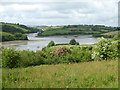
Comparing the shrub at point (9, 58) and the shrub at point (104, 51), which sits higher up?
the shrub at point (104, 51)

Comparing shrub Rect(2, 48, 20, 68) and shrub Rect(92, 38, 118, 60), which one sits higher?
shrub Rect(92, 38, 118, 60)

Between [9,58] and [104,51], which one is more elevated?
[104,51]

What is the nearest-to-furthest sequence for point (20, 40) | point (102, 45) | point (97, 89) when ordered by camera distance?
point (97, 89) < point (102, 45) < point (20, 40)

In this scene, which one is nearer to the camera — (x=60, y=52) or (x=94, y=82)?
(x=94, y=82)

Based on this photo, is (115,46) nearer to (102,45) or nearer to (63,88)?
(102,45)

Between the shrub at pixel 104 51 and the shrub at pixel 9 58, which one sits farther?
the shrub at pixel 9 58

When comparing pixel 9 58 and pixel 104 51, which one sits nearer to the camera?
pixel 104 51

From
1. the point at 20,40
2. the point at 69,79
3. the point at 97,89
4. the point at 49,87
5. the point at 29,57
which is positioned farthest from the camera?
the point at 20,40

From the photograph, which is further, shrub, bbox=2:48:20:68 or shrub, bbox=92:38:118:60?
shrub, bbox=2:48:20:68

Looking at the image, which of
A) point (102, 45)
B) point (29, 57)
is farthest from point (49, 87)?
point (29, 57)

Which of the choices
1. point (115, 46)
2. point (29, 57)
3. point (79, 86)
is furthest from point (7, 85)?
point (29, 57)

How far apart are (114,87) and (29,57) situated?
86.7 feet

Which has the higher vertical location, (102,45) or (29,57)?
(102,45)

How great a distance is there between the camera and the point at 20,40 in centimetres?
15112
